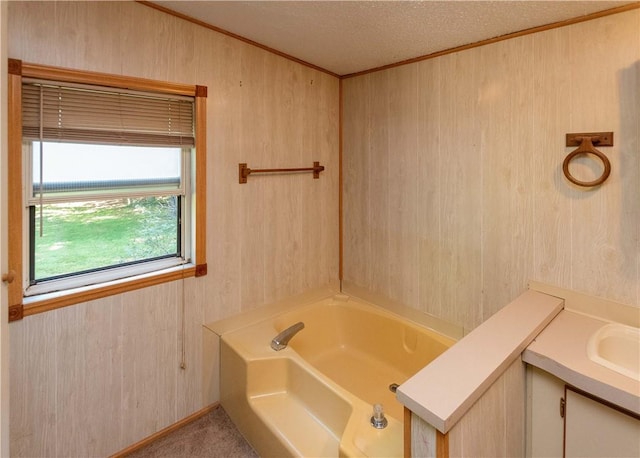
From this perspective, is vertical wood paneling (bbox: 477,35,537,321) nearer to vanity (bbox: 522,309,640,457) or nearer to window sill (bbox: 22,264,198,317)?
vanity (bbox: 522,309,640,457)

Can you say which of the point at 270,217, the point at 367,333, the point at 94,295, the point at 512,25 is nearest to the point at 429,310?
the point at 367,333

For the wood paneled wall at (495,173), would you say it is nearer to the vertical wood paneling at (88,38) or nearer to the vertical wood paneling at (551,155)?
the vertical wood paneling at (551,155)

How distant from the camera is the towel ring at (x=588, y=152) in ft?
5.14

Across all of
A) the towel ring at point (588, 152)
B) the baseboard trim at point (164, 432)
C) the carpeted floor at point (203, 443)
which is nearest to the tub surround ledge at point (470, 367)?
the towel ring at point (588, 152)

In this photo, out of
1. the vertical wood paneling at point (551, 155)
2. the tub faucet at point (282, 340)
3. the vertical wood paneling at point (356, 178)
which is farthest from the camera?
the vertical wood paneling at point (356, 178)

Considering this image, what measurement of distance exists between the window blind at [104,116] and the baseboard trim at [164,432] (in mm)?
1590

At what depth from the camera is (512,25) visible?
1.75 meters

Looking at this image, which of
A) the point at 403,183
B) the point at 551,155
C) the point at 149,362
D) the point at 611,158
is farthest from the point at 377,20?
the point at 149,362

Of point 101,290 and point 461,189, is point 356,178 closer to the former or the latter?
point 461,189

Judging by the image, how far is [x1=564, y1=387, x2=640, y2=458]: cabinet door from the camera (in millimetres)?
1156

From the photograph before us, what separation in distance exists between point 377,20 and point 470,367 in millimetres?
1696

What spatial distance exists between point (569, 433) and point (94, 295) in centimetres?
215

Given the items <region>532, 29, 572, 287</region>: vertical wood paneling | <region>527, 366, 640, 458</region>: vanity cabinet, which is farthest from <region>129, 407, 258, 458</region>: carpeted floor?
<region>532, 29, 572, 287</region>: vertical wood paneling

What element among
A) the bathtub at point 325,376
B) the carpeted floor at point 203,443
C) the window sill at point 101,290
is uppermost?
the window sill at point 101,290
